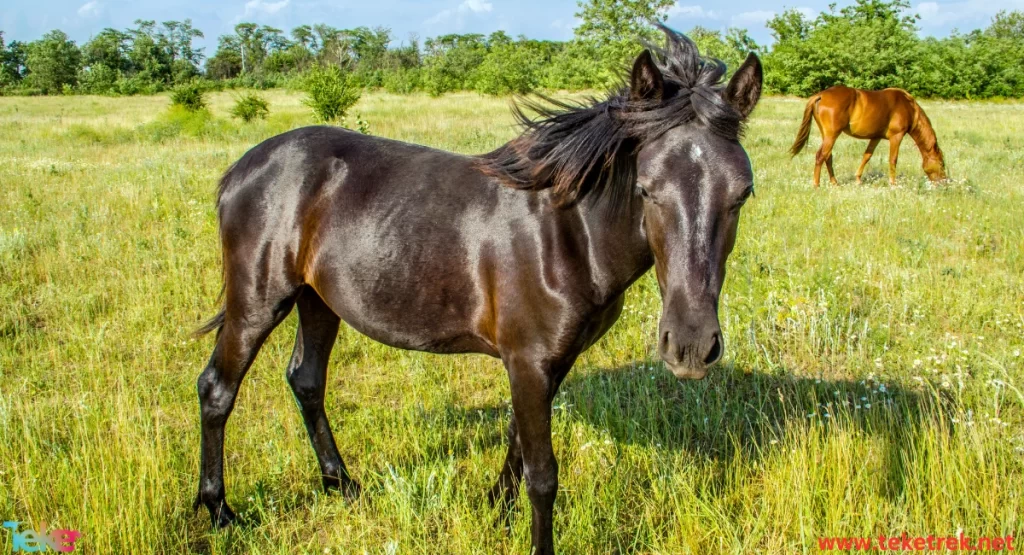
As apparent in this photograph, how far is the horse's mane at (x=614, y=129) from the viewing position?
2096 millimetres

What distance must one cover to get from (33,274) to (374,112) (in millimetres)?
19309

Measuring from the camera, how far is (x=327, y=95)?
17.7m

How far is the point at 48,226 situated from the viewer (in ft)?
Result: 24.1

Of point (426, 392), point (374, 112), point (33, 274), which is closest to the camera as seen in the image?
point (426, 392)

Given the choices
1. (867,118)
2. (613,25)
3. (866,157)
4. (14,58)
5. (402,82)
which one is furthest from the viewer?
(14,58)

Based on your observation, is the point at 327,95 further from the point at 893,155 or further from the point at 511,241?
the point at 511,241

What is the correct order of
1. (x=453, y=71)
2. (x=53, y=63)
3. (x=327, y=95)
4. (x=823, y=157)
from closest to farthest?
(x=823, y=157)
(x=327, y=95)
(x=453, y=71)
(x=53, y=63)

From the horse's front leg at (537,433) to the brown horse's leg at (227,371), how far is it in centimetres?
136

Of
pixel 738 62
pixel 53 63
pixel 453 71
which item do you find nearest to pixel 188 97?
pixel 738 62

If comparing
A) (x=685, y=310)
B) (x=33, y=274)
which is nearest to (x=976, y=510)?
(x=685, y=310)

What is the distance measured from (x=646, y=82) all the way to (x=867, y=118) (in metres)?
13.0

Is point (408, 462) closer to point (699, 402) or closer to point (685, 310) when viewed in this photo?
point (699, 402)

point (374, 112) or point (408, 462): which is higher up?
point (374, 112)

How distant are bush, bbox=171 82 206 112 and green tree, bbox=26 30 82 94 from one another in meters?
44.2
